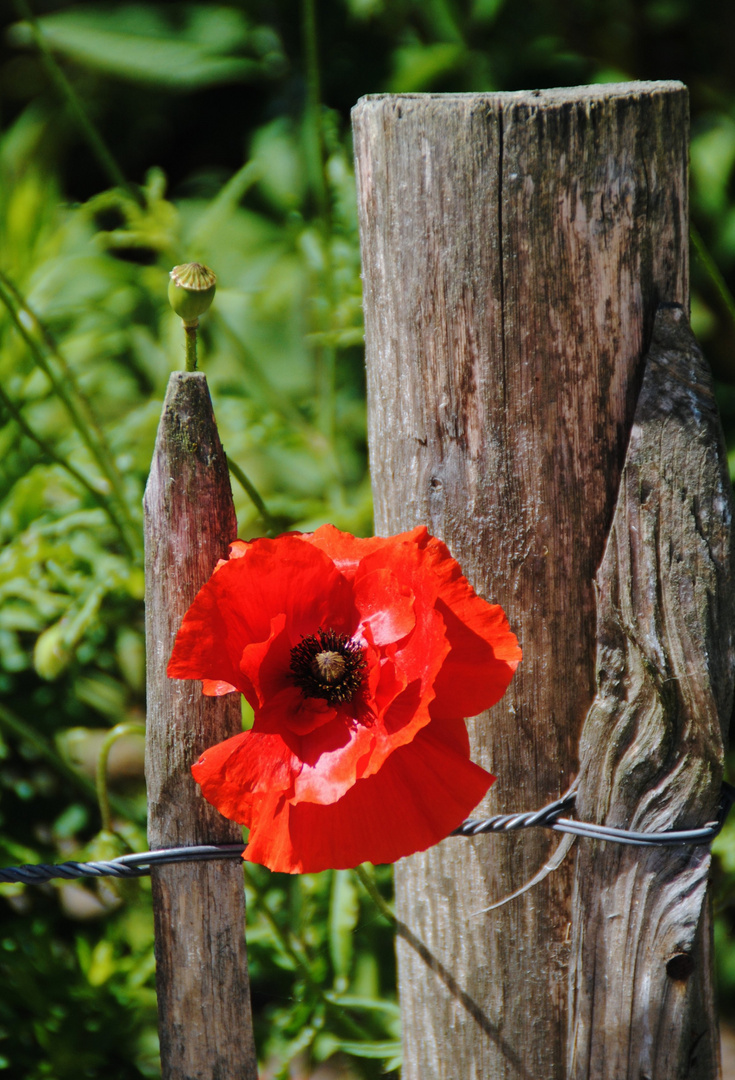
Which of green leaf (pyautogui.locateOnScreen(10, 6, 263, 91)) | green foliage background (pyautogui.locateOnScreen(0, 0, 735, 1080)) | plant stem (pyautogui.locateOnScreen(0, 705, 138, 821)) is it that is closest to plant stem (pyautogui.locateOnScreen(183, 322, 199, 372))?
green foliage background (pyautogui.locateOnScreen(0, 0, 735, 1080))

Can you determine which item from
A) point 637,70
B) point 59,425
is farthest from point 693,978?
point 637,70

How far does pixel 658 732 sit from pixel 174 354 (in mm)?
1474

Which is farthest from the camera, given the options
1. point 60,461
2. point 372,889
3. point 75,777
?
point 75,777

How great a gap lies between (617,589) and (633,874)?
0.33m

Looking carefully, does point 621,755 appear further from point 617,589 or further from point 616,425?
point 616,425

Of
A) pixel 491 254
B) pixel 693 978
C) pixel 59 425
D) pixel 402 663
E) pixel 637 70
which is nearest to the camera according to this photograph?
pixel 402 663

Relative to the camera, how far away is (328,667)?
0.86 meters

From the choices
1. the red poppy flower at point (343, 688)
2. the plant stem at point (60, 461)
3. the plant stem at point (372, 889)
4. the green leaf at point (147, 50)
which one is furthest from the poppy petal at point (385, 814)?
the green leaf at point (147, 50)

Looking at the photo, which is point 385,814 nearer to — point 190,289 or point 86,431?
point 190,289

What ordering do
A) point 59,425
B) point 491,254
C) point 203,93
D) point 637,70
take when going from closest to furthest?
point 491,254, point 59,425, point 637,70, point 203,93

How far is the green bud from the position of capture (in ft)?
2.90

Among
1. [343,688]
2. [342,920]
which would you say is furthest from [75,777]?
[343,688]

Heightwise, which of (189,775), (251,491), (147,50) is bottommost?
(189,775)

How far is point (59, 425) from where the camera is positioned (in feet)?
7.94
